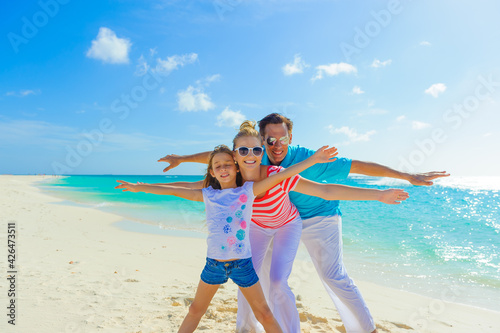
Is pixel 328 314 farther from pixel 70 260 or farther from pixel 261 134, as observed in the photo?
pixel 70 260

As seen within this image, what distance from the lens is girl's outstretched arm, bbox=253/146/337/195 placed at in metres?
2.88

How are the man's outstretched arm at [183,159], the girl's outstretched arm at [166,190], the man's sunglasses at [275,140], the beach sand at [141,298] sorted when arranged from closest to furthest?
the girl's outstretched arm at [166,190] < the man's sunglasses at [275,140] < the beach sand at [141,298] < the man's outstretched arm at [183,159]

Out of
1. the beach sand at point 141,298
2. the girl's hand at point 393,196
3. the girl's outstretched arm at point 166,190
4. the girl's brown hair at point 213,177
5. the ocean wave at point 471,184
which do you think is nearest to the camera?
the girl's hand at point 393,196

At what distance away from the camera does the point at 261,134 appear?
3605 mm

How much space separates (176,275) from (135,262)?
1.16 meters

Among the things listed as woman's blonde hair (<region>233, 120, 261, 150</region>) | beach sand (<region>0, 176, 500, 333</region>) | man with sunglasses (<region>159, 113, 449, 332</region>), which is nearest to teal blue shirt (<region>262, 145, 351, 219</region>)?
man with sunglasses (<region>159, 113, 449, 332</region>)

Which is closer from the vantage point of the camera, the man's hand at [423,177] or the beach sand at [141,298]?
the man's hand at [423,177]

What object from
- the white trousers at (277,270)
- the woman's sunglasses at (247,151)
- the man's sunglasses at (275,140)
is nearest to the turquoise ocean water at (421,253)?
the white trousers at (277,270)

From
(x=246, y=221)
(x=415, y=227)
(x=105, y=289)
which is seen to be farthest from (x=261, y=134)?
(x=415, y=227)

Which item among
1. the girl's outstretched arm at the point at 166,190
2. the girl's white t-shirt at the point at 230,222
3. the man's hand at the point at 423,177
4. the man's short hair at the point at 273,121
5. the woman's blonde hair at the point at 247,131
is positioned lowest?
the girl's white t-shirt at the point at 230,222

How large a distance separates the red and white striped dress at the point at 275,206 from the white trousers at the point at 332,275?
1.36 feet

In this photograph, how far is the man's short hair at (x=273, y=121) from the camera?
3.52m

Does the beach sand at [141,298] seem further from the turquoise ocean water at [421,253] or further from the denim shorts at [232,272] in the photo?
the denim shorts at [232,272]

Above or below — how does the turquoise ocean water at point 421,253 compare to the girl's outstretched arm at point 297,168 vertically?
below
